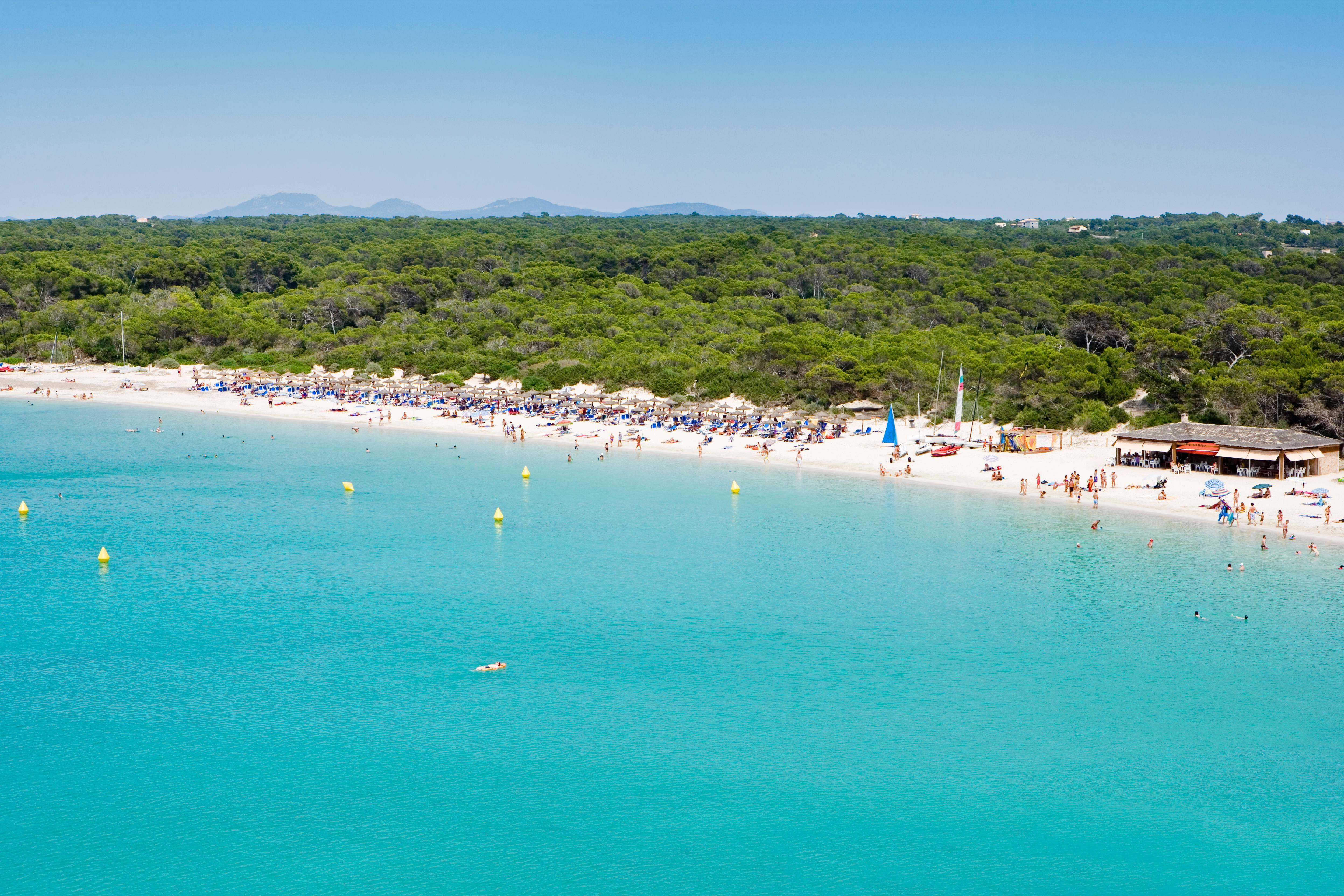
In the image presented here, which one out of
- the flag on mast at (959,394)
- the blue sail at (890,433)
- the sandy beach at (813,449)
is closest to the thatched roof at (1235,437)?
the sandy beach at (813,449)

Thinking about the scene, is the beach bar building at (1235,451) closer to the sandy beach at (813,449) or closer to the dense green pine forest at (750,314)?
the sandy beach at (813,449)

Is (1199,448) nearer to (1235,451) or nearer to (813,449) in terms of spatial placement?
(1235,451)

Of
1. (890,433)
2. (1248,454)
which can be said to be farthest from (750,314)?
(1248,454)

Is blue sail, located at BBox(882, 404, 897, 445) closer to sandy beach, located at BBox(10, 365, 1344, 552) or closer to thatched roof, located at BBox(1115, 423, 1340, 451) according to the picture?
sandy beach, located at BBox(10, 365, 1344, 552)

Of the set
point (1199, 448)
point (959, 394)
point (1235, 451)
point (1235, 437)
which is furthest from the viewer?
point (959, 394)

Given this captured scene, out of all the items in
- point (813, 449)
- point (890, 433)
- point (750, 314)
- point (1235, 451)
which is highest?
point (750, 314)
